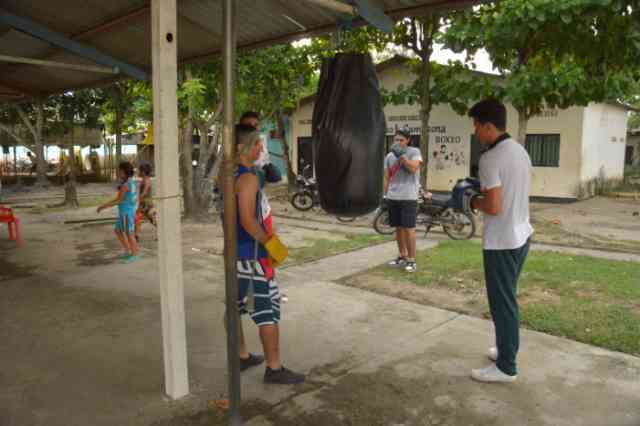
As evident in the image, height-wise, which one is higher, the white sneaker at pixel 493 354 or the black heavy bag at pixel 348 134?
the black heavy bag at pixel 348 134

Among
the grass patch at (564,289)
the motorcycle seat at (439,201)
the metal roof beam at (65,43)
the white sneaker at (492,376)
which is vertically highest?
the metal roof beam at (65,43)

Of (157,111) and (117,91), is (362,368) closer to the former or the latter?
(157,111)

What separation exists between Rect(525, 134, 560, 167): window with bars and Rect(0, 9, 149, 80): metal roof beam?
1176 centimetres

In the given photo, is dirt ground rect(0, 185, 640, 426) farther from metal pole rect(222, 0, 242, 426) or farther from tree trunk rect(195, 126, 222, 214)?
tree trunk rect(195, 126, 222, 214)

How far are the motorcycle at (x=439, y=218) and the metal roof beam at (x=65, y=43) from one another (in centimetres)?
437

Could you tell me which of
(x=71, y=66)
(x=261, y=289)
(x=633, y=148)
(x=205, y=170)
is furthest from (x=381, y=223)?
(x=633, y=148)

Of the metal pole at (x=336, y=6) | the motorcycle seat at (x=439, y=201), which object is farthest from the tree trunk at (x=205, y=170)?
the metal pole at (x=336, y=6)

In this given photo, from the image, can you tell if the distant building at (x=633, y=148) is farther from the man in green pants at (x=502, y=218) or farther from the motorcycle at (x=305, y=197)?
the man in green pants at (x=502, y=218)

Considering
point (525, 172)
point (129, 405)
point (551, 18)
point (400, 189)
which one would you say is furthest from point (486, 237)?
point (551, 18)

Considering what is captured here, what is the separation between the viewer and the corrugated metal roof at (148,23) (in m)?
4.20

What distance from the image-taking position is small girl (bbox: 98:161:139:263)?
255 inches

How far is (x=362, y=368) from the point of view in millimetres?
3484

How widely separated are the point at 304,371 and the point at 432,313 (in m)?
1.63

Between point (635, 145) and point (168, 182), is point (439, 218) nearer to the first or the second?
point (168, 182)
